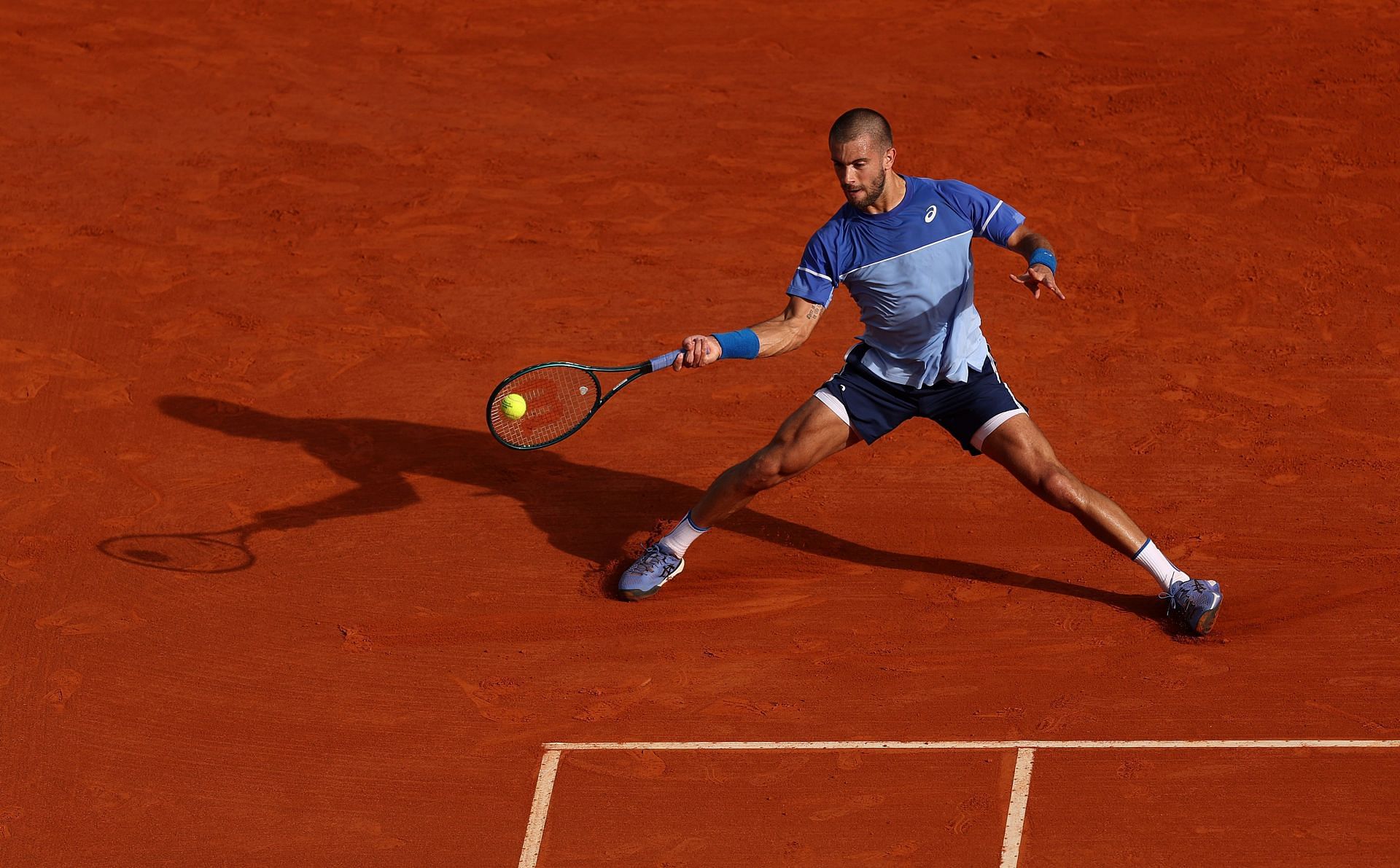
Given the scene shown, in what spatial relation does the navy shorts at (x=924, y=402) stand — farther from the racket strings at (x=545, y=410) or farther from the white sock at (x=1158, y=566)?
the racket strings at (x=545, y=410)

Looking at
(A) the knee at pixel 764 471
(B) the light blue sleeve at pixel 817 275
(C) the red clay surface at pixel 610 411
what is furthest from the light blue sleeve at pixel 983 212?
(C) the red clay surface at pixel 610 411

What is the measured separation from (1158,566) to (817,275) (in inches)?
77.5

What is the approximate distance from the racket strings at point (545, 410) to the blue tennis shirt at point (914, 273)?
122cm

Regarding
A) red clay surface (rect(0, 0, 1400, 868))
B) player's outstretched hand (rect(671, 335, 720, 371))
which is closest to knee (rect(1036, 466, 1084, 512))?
red clay surface (rect(0, 0, 1400, 868))

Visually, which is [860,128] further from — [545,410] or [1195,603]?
[1195,603]

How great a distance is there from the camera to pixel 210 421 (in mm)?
8039

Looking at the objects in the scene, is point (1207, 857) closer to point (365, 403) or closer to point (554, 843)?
point (554, 843)

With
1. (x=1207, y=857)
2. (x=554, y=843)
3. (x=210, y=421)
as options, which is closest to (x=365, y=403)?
(x=210, y=421)

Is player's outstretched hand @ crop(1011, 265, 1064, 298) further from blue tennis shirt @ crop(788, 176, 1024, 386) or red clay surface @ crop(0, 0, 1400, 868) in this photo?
red clay surface @ crop(0, 0, 1400, 868)

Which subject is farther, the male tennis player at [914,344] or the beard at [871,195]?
the male tennis player at [914,344]

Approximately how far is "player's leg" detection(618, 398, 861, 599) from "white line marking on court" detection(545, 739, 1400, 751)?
97 centimetres

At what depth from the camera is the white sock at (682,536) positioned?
6.67 meters

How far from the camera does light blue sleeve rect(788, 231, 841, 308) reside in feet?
19.8

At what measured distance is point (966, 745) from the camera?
5781mm
